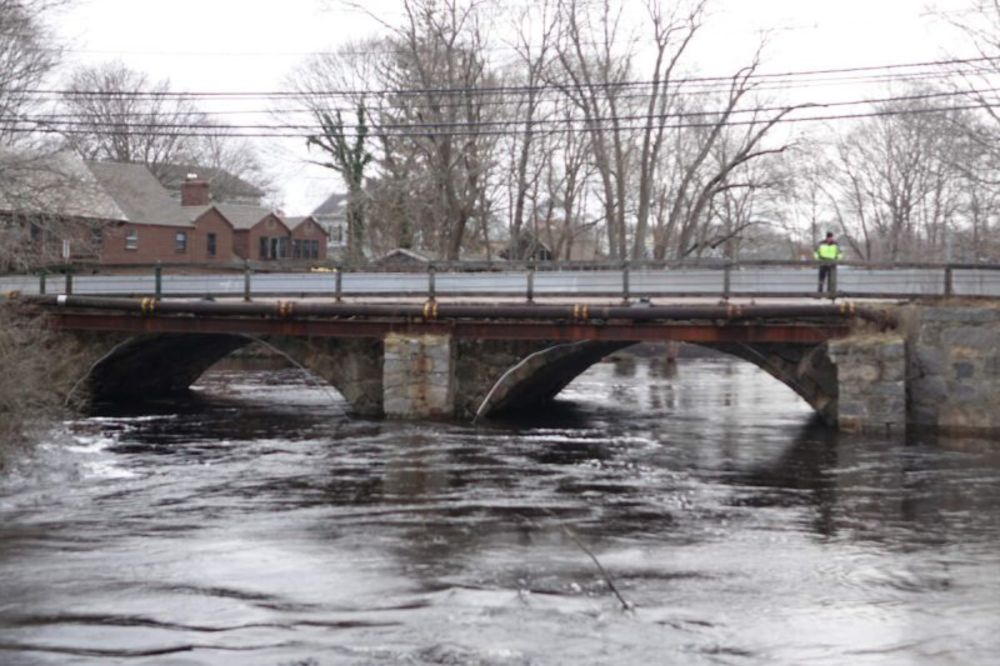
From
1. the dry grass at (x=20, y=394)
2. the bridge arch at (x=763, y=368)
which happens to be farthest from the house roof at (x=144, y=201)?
the dry grass at (x=20, y=394)

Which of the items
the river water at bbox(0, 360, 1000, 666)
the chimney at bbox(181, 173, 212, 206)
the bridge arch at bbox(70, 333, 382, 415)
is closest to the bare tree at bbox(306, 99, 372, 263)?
the chimney at bbox(181, 173, 212, 206)

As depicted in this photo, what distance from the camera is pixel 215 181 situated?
283 feet

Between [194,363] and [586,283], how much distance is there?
14158 millimetres

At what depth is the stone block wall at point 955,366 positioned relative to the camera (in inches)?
959

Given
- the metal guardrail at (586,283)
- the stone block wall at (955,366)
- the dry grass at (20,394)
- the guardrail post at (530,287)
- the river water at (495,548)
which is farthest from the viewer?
the guardrail post at (530,287)

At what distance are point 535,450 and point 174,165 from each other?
65548 mm

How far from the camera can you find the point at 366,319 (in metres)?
27.5

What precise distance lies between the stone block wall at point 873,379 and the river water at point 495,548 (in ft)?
3.08

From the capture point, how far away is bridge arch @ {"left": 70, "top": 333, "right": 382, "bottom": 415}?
2845 cm

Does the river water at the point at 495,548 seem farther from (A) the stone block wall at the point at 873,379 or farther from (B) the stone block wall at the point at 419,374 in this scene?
(B) the stone block wall at the point at 419,374

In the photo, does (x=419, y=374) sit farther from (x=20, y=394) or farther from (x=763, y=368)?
(x=20, y=394)

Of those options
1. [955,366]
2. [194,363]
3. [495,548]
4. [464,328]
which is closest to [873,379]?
[955,366]

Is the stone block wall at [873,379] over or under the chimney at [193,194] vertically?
under

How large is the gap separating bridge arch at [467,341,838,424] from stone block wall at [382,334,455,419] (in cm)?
96
